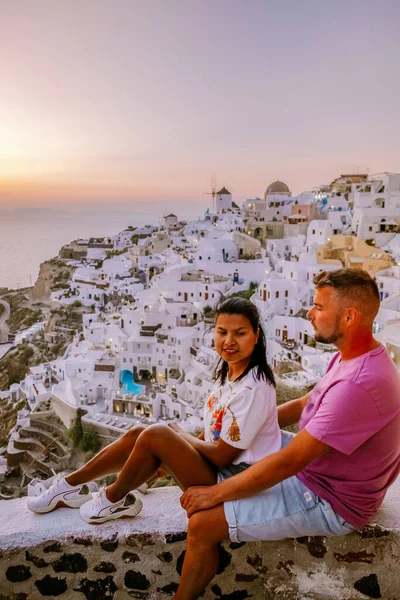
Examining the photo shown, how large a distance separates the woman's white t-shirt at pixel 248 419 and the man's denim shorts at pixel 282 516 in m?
0.20

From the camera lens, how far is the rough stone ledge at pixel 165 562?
1.98m

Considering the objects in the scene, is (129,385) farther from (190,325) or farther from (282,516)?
(282,516)

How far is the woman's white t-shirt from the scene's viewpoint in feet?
6.46

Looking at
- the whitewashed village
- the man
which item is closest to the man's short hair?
the man

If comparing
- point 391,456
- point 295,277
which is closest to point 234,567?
point 391,456

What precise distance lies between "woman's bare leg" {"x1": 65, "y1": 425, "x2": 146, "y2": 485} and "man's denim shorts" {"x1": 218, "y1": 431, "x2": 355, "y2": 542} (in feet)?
2.07

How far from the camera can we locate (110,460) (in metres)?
2.27

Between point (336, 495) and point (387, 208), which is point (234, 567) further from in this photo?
point (387, 208)

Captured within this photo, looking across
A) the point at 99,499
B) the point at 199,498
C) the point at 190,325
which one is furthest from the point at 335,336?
the point at 190,325

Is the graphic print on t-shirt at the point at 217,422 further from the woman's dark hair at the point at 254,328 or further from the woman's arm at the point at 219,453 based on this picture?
the woman's dark hair at the point at 254,328

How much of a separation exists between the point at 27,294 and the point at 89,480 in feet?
165

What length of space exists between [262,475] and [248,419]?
0.26 metres

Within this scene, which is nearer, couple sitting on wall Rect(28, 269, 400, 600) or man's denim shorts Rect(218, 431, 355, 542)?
couple sitting on wall Rect(28, 269, 400, 600)

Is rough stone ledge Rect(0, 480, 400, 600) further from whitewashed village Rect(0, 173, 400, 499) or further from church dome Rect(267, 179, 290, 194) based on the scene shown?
church dome Rect(267, 179, 290, 194)
